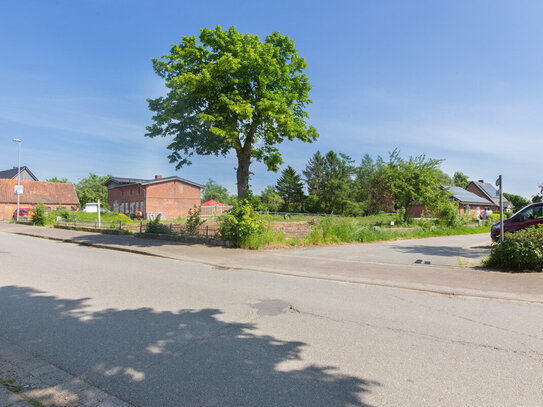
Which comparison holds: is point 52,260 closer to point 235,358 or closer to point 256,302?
point 256,302

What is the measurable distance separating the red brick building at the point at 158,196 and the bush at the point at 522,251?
39.7 metres

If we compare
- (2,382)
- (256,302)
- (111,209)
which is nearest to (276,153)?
(256,302)

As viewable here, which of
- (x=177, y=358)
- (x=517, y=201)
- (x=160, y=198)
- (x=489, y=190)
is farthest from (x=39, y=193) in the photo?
(x=517, y=201)

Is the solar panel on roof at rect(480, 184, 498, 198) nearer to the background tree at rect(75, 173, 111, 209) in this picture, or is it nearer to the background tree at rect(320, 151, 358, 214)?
the background tree at rect(320, 151, 358, 214)

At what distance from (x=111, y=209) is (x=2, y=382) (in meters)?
58.9

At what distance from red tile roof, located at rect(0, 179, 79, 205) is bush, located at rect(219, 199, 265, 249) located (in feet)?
180

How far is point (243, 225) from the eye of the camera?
13820 mm

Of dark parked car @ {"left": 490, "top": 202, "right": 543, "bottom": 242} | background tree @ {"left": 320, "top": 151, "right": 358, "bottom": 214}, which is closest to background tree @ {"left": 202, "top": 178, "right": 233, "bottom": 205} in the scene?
background tree @ {"left": 320, "top": 151, "right": 358, "bottom": 214}

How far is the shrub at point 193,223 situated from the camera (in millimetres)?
15995

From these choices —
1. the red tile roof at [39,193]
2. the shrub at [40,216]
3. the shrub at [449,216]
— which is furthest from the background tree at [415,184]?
the red tile roof at [39,193]

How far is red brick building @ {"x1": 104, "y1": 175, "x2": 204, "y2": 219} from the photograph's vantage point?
1820 inches

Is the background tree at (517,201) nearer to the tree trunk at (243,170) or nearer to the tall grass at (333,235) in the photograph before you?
the tall grass at (333,235)

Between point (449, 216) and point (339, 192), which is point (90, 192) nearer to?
point (339, 192)

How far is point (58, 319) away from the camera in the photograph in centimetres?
492
